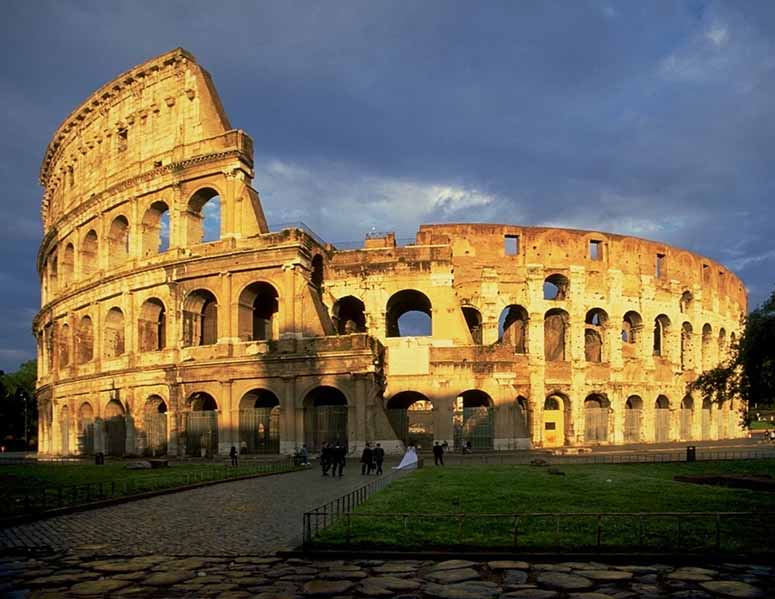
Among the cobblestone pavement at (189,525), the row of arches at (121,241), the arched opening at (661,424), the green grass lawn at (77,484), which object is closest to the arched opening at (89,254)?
the row of arches at (121,241)

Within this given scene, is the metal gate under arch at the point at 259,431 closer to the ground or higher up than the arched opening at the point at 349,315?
closer to the ground

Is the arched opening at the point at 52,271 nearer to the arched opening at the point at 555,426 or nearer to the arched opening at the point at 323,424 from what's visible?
the arched opening at the point at 323,424

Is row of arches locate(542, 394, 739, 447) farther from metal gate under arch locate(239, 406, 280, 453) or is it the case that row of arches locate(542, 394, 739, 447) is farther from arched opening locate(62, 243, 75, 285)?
arched opening locate(62, 243, 75, 285)

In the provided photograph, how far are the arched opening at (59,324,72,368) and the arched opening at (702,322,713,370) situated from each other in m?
40.8

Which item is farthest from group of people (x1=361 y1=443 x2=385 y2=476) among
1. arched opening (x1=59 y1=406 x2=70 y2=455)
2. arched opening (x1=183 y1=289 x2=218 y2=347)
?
arched opening (x1=59 y1=406 x2=70 y2=455)

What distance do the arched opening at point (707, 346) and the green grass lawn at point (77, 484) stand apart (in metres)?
34.4

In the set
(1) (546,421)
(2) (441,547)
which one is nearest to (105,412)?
(1) (546,421)

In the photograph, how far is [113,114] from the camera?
41.5 meters

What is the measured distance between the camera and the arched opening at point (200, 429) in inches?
1345

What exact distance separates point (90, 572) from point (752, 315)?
849 inches

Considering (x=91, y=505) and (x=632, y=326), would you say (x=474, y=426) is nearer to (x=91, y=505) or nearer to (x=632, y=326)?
(x=632, y=326)

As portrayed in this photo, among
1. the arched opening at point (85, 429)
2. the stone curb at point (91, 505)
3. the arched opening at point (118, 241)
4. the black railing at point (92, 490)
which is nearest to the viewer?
the stone curb at point (91, 505)

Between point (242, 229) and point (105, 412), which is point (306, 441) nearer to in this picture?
point (242, 229)

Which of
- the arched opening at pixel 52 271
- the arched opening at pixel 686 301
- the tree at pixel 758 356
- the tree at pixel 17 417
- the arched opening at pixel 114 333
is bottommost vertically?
the tree at pixel 17 417
